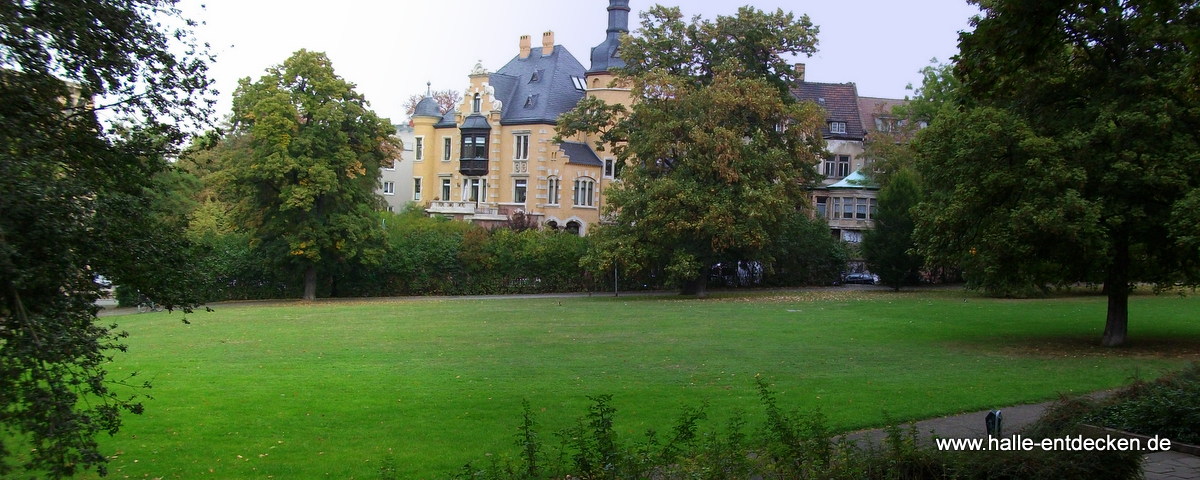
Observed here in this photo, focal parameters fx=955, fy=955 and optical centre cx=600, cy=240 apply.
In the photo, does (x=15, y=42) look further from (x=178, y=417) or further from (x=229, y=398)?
(x=229, y=398)

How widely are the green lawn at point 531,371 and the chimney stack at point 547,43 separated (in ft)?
153

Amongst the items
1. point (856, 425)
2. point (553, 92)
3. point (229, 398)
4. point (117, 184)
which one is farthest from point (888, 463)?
point (553, 92)

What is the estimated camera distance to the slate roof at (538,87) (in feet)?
242

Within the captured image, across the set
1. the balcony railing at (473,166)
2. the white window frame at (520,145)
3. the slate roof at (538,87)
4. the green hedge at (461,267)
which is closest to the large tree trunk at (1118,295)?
the green hedge at (461,267)

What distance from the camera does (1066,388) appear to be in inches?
608

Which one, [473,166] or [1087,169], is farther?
[473,166]

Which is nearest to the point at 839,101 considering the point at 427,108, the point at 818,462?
the point at 427,108

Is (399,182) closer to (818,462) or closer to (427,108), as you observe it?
(427,108)

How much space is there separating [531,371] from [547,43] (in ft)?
206

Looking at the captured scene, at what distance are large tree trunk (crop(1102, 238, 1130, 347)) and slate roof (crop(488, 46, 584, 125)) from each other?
53522 millimetres

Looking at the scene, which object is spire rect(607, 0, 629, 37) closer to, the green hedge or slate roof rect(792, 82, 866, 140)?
slate roof rect(792, 82, 866, 140)

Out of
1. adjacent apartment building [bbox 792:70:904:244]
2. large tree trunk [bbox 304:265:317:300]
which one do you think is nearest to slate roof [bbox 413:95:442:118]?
adjacent apartment building [bbox 792:70:904:244]

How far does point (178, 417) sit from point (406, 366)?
6.09 meters

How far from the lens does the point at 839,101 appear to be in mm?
77812
